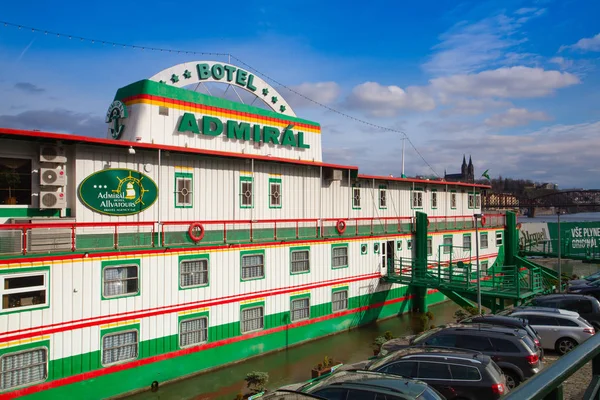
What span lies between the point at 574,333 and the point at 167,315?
1605 centimetres

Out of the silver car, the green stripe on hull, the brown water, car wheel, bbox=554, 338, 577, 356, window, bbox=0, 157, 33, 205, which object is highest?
window, bbox=0, 157, 33, 205

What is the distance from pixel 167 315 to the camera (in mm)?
18188

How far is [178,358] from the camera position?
60.2 ft

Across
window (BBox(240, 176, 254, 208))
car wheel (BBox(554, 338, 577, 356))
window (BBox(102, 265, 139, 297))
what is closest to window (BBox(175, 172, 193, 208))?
window (BBox(240, 176, 254, 208))

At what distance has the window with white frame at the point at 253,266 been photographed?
2129 centimetres

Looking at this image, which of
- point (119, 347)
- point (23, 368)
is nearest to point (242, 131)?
point (119, 347)

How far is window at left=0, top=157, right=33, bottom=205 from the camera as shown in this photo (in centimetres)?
1634

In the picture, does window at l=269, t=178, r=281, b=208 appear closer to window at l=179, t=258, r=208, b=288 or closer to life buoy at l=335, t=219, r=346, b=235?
life buoy at l=335, t=219, r=346, b=235

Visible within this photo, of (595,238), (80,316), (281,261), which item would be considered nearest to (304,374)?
(281,261)

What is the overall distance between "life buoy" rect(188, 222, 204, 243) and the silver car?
566 inches

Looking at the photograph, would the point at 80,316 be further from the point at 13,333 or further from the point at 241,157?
the point at 241,157

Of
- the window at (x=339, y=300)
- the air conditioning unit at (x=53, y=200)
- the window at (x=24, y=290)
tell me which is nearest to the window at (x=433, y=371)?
the window at (x=24, y=290)

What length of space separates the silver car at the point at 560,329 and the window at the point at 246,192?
549 inches

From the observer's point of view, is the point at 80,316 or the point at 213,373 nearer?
the point at 80,316
